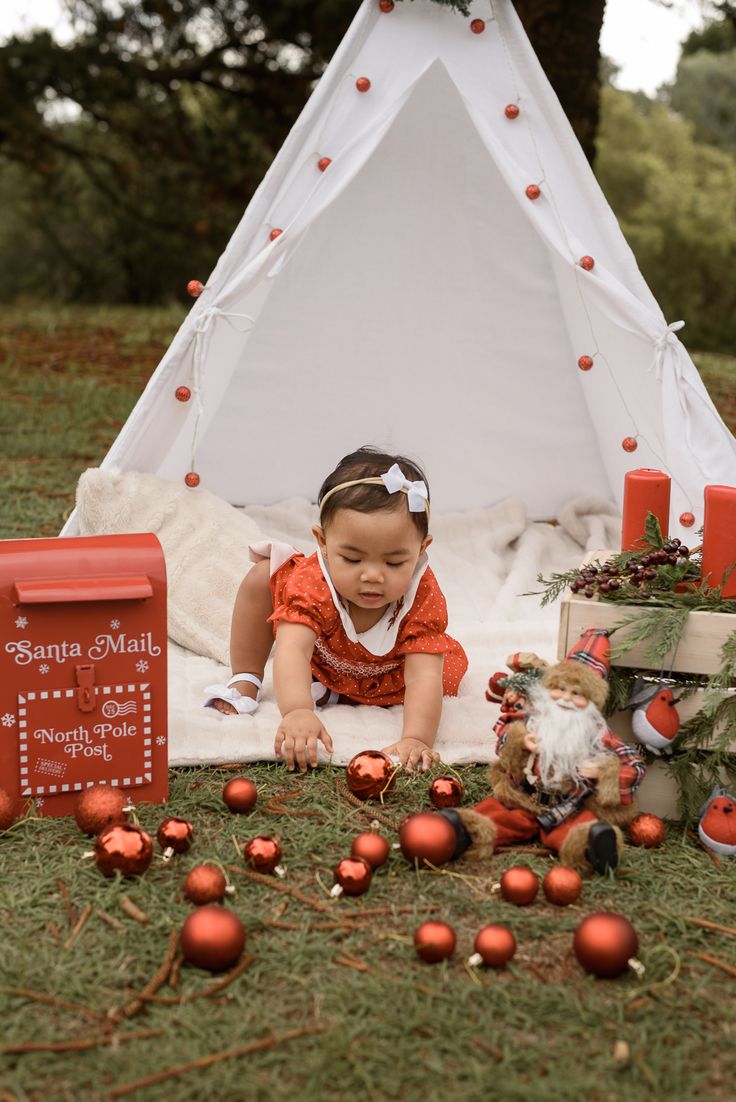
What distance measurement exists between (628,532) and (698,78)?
20.8 m

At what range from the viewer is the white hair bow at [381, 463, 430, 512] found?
93.3 inches

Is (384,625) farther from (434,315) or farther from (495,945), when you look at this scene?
(434,315)

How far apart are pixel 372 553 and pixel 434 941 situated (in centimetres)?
95

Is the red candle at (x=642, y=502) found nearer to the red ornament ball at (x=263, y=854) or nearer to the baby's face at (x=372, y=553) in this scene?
the baby's face at (x=372, y=553)

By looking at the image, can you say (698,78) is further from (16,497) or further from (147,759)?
(147,759)

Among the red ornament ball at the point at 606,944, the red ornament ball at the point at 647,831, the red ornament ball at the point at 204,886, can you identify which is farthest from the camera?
the red ornament ball at the point at 647,831

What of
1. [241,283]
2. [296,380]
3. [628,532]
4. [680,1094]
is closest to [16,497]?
[296,380]

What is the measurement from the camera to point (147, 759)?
82.9 inches

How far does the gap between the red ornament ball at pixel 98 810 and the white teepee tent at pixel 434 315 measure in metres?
1.37

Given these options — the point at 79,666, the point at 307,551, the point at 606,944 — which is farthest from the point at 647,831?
the point at 307,551

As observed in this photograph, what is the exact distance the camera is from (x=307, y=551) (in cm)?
370

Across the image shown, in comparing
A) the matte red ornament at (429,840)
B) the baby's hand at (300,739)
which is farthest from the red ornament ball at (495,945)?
the baby's hand at (300,739)

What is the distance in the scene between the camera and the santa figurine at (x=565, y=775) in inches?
75.0

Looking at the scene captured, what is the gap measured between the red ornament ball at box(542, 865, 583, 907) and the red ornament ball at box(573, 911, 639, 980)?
0.54ft
